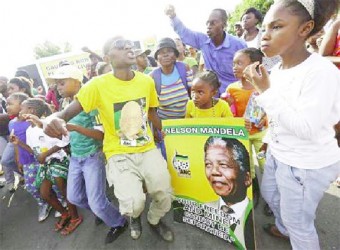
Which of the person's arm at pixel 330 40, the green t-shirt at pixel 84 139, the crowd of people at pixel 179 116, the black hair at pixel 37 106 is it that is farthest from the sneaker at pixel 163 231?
the person's arm at pixel 330 40

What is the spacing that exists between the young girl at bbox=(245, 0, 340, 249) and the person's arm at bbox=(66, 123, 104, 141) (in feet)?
5.49

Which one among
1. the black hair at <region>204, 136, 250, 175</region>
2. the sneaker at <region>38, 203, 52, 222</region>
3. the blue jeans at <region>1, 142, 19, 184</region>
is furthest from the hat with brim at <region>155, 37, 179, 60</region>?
the blue jeans at <region>1, 142, 19, 184</region>

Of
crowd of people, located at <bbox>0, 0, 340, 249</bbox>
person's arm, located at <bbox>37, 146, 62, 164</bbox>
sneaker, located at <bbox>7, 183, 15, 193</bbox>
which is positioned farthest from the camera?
sneaker, located at <bbox>7, 183, 15, 193</bbox>

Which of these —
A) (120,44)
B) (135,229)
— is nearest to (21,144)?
(135,229)

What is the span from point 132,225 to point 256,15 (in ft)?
13.5

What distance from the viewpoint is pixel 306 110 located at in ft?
5.20

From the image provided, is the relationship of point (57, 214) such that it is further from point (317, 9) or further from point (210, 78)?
point (317, 9)

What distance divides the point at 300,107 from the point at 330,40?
1.93 meters

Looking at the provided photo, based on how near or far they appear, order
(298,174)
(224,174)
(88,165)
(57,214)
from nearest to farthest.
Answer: (298,174), (224,174), (88,165), (57,214)

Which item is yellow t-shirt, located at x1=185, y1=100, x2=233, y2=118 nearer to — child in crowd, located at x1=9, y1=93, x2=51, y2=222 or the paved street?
the paved street

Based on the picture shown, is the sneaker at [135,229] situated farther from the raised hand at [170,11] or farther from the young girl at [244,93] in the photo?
the raised hand at [170,11]

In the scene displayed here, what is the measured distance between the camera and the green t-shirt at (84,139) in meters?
2.92

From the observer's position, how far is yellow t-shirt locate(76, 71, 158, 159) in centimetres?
255

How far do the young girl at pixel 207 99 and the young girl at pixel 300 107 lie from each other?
1004 mm
